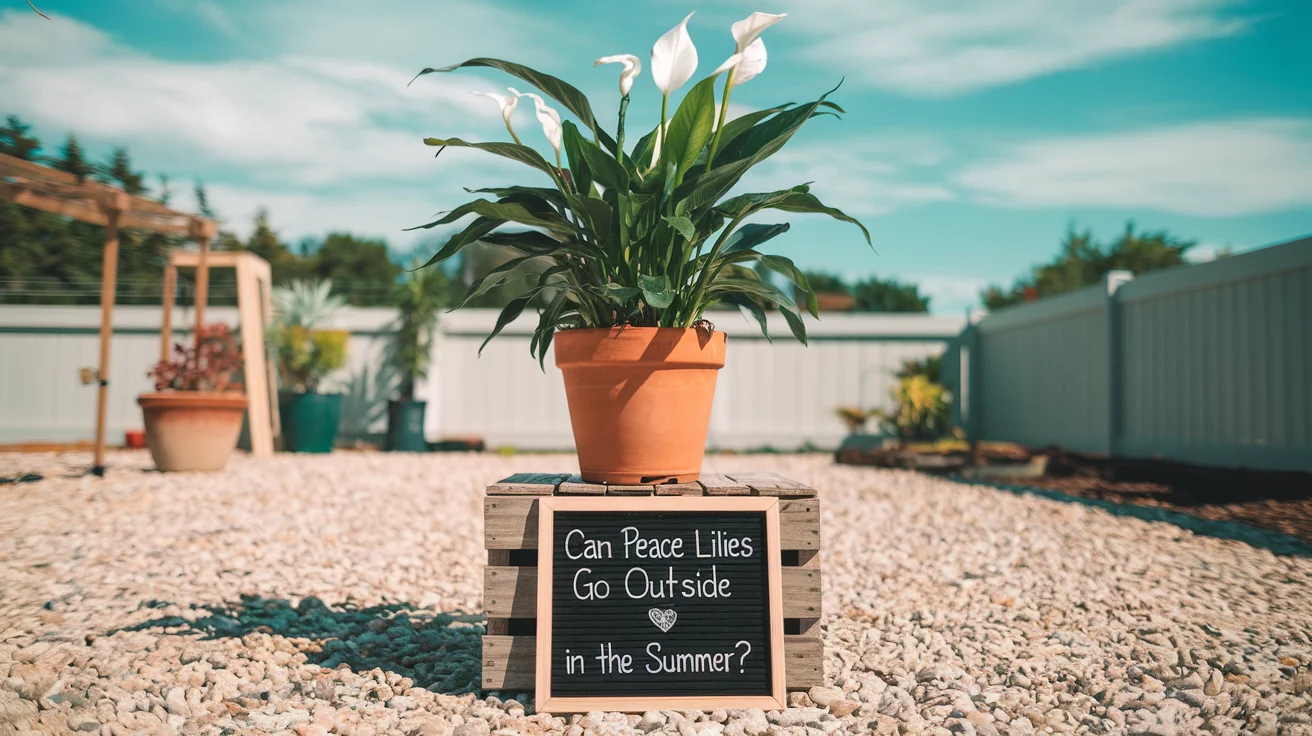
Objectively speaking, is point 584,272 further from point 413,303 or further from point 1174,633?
point 413,303

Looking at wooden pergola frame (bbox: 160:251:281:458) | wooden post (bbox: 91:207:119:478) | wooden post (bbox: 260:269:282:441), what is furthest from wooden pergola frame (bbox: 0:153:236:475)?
wooden post (bbox: 260:269:282:441)

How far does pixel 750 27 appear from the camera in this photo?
1717mm

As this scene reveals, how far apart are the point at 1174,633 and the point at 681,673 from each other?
1559mm

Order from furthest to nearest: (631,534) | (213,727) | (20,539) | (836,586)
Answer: (20,539)
(836,586)
(631,534)
(213,727)

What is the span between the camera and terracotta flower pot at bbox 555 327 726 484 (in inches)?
73.6

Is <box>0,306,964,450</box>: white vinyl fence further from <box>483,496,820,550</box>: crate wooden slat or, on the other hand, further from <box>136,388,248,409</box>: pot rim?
<box>483,496,820,550</box>: crate wooden slat

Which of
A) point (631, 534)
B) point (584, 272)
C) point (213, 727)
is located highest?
point (584, 272)

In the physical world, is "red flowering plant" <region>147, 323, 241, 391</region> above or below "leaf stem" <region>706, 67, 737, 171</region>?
below

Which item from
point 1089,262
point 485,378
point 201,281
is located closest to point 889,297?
point 1089,262

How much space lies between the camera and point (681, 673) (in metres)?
1.85

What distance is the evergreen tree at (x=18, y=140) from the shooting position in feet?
32.4

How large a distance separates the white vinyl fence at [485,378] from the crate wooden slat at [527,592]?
6.21m

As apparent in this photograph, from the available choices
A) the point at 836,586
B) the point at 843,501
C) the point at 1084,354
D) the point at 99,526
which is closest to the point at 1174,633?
the point at 836,586

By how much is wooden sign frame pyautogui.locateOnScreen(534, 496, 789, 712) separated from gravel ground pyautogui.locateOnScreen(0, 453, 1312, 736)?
0.10 ft
